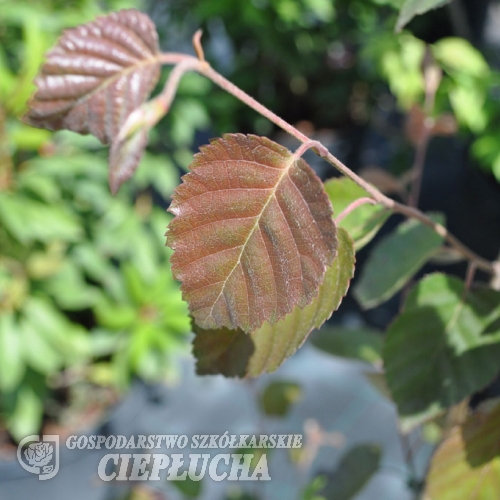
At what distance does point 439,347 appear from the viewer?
0.50 metres

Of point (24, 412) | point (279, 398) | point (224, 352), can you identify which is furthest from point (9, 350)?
point (224, 352)

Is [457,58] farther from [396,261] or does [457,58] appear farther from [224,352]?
[224,352]

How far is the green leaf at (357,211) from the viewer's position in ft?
1.53

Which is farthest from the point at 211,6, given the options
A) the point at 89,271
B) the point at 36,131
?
the point at 89,271

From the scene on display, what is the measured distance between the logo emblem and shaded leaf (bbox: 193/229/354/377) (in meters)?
0.75

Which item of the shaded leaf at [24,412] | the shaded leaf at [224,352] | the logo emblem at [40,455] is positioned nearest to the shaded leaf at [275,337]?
the shaded leaf at [224,352]

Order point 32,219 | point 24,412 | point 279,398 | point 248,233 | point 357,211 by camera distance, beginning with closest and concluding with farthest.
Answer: point 248,233, point 357,211, point 279,398, point 32,219, point 24,412

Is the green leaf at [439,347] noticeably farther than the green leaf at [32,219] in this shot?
No

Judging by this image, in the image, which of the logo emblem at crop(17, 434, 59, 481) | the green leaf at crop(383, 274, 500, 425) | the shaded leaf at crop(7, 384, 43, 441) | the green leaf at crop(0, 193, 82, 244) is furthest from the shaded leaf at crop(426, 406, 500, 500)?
the shaded leaf at crop(7, 384, 43, 441)

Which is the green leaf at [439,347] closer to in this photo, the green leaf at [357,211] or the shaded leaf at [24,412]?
the green leaf at [357,211]

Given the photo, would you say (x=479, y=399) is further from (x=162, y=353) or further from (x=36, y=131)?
(x=36, y=131)

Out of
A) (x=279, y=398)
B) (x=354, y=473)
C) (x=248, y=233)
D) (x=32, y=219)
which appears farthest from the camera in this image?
(x=32, y=219)

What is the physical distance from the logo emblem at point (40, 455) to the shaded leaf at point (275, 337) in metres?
0.75

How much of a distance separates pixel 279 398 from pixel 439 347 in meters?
0.53
